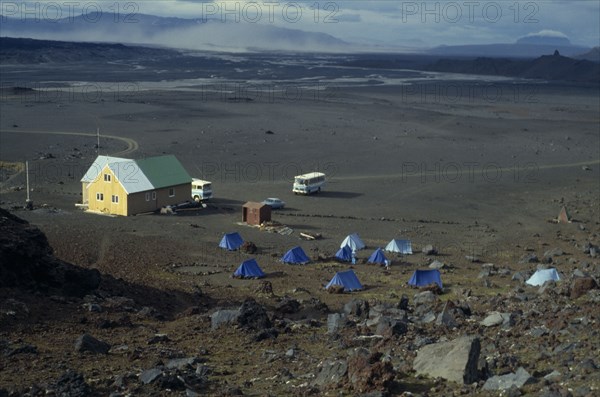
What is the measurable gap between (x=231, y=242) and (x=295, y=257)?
279 centimetres

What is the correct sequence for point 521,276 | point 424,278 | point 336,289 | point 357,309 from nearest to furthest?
point 357,309 → point 336,289 → point 424,278 → point 521,276

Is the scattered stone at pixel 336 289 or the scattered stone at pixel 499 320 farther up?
the scattered stone at pixel 499 320

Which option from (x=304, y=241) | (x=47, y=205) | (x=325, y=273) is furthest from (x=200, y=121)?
(x=325, y=273)

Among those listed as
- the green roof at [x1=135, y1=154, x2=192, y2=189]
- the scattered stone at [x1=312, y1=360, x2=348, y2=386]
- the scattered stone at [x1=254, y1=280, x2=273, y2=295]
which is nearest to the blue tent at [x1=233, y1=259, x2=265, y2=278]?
the scattered stone at [x1=254, y1=280, x2=273, y2=295]

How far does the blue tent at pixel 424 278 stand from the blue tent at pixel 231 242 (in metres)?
7.01

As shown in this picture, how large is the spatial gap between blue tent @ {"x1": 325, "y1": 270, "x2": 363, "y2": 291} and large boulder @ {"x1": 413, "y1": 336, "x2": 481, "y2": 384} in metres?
10.5

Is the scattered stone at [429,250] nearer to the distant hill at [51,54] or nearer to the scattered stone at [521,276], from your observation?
the scattered stone at [521,276]

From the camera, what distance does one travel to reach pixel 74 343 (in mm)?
14883

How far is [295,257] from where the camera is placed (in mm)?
27125

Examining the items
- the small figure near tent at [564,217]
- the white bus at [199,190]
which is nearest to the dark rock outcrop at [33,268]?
the white bus at [199,190]

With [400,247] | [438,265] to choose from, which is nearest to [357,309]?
[438,265]

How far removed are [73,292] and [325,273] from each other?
8869mm

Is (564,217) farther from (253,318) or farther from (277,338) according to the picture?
(277,338)

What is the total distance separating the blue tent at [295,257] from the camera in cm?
2709
